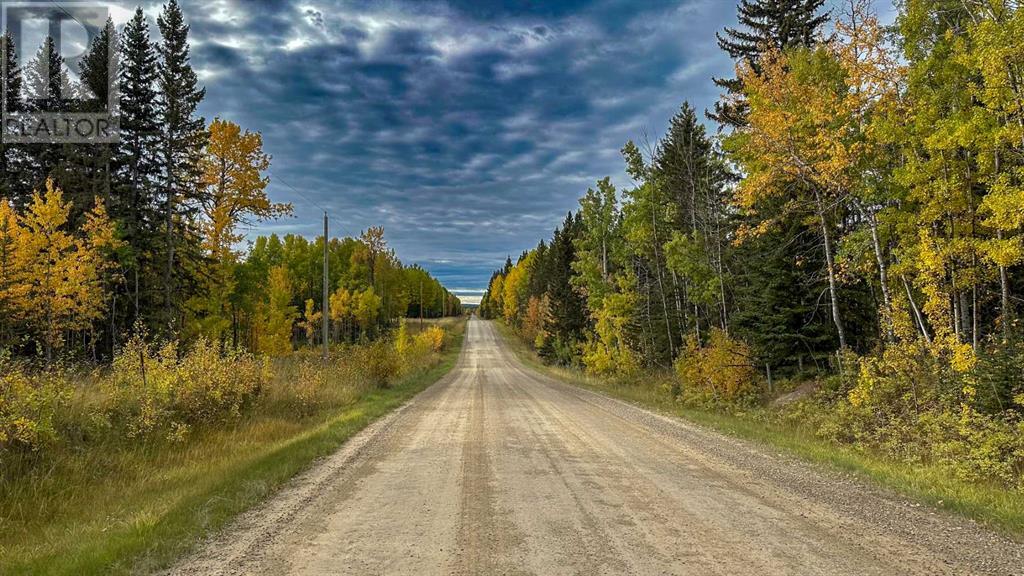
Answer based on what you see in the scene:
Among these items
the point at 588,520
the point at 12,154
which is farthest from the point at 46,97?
the point at 588,520

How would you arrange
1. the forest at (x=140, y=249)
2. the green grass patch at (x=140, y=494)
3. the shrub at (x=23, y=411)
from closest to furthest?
the green grass patch at (x=140, y=494) → the shrub at (x=23, y=411) → the forest at (x=140, y=249)

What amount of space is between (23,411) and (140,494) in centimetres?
209

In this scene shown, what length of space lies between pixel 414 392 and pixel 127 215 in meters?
16.0

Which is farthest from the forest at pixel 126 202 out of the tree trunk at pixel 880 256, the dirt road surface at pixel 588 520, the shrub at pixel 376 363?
the tree trunk at pixel 880 256

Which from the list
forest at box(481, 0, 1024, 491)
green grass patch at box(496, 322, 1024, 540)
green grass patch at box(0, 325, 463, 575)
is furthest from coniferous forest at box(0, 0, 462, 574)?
forest at box(481, 0, 1024, 491)

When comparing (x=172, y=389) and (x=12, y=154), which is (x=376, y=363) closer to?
(x=172, y=389)

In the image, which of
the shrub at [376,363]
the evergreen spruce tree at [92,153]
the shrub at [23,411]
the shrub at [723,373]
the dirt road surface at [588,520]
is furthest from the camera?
the evergreen spruce tree at [92,153]

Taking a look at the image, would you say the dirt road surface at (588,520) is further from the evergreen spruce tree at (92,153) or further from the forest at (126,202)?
the evergreen spruce tree at (92,153)

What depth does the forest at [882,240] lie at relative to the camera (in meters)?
8.40

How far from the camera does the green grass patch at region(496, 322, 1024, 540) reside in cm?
542

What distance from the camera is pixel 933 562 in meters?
4.12

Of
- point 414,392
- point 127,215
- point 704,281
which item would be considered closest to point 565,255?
point 704,281

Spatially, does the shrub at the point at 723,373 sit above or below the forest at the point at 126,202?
below

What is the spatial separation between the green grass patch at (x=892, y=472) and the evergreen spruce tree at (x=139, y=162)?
2343cm
